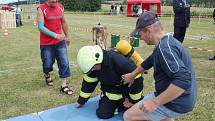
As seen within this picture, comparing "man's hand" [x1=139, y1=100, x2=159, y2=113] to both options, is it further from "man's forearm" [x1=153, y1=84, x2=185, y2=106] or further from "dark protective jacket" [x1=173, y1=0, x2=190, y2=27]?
"dark protective jacket" [x1=173, y1=0, x2=190, y2=27]

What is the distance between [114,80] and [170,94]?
4.82ft

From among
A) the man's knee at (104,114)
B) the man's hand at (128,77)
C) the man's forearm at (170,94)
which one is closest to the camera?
the man's forearm at (170,94)

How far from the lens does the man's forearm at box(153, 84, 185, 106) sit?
2.99m

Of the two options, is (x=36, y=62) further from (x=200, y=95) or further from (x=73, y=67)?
(x=200, y=95)

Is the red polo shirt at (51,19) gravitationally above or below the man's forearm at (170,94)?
above

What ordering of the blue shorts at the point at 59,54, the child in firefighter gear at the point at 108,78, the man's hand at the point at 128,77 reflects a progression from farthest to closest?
the blue shorts at the point at 59,54 < the child in firefighter gear at the point at 108,78 < the man's hand at the point at 128,77

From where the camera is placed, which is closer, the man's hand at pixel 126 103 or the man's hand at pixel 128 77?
the man's hand at pixel 128 77

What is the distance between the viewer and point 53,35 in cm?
565

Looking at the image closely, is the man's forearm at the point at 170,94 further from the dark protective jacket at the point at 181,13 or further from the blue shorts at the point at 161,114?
the dark protective jacket at the point at 181,13

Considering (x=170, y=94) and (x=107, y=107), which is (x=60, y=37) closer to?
(x=107, y=107)

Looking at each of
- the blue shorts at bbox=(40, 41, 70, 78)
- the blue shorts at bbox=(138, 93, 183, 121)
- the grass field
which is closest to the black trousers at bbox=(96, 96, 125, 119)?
the grass field

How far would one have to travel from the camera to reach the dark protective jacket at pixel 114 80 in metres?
4.27

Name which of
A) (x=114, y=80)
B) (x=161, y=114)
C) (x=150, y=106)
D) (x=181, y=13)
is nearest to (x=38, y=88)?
(x=114, y=80)

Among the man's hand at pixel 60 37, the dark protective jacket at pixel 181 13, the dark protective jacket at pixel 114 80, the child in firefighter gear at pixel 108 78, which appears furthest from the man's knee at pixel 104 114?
the dark protective jacket at pixel 181 13
